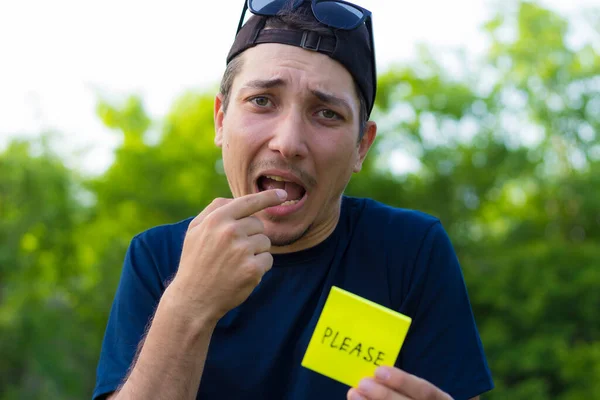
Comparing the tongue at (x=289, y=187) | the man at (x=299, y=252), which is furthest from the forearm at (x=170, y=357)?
the tongue at (x=289, y=187)

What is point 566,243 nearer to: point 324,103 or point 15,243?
point 15,243

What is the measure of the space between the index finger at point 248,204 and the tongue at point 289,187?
315 mm

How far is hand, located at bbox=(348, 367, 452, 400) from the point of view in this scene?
69.1 inches

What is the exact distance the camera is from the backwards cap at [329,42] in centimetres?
248

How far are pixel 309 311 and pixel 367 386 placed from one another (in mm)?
762

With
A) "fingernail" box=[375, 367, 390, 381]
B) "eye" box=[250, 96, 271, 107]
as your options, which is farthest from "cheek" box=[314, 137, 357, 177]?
"fingernail" box=[375, 367, 390, 381]

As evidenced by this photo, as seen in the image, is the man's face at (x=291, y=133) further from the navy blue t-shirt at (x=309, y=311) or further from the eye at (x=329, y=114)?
the navy blue t-shirt at (x=309, y=311)

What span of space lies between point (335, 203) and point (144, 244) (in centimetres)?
68

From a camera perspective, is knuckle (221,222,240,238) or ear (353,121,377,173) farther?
ear (353,121,377,173)

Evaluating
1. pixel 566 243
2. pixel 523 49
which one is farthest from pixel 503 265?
pixel 523 49

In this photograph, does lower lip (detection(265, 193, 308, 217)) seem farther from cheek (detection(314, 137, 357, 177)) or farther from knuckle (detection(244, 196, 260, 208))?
knuckle (detection(244, 196, 260, 208))

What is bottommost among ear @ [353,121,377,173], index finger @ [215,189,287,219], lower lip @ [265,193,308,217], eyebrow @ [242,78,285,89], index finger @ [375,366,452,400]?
index finger @ [375,366,452,400]

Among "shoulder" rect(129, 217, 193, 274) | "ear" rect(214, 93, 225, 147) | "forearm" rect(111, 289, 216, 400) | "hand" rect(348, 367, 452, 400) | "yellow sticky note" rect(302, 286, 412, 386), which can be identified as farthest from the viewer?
"ear" rect(214, 93, 225, 147)

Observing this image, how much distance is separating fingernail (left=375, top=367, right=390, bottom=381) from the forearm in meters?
0.54
